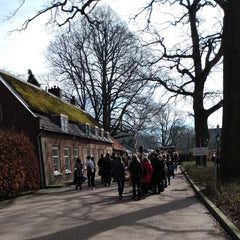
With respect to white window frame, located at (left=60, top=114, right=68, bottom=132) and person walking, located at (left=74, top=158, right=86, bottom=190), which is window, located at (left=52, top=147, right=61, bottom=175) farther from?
person walking, located at (left=74, top=158, right=86, bottom=190)


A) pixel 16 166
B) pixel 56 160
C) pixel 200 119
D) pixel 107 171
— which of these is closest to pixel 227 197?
Answer: pixel 16 166

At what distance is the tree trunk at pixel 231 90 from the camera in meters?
14.8

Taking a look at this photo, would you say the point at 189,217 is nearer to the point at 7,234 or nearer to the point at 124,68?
the point at 7,234

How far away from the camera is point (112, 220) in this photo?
1039 centimetres

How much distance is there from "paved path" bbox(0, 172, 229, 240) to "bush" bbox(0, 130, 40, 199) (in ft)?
7.35

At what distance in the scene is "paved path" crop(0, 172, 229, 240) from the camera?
858 centimetres

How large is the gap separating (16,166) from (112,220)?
29.7 ft

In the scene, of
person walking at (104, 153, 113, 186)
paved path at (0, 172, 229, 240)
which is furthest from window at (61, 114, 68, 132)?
paved path at (0, 172, 229, 240)

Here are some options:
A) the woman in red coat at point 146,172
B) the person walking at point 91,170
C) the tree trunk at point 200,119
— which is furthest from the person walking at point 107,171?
the tree trunk at point 200,119

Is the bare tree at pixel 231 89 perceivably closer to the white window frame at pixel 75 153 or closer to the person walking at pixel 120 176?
the person walking at pixel 120 176

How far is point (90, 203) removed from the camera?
46.7 feet

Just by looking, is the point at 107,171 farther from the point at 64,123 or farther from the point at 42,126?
the point at 64,123

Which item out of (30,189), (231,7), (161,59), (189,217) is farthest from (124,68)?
(189,217)

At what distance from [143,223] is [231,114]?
695cm
